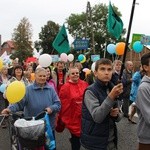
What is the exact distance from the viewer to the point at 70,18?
8006 centimetres

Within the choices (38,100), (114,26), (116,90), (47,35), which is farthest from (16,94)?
(47,35)

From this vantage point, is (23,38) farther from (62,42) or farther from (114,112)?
(114,112)

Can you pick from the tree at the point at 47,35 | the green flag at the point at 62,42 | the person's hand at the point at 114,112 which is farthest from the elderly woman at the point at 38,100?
the tree at the point at 47,35

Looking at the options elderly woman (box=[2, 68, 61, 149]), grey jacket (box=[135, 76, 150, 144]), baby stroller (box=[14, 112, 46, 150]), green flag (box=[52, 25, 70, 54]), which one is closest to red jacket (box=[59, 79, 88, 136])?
elderly woman (box=[2, 68, 61, 149])

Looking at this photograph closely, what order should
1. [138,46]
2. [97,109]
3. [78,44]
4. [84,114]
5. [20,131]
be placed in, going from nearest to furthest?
1. [97,109]
2. [84,114]
3. [20,131]
4. [138,46]
5. [78,44]

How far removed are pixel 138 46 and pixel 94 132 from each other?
9.18m

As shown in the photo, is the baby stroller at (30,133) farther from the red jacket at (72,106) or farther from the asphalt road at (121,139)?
the asphalt road at (121,139)

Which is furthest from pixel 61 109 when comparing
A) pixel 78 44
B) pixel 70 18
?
pixel 70 18

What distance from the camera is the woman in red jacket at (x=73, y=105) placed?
6.15m

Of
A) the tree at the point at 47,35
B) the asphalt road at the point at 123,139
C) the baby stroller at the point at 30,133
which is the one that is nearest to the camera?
the baby stroller at the point at 30,133

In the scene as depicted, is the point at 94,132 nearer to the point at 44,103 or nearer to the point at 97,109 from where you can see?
the point at 97,109

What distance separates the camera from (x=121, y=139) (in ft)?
27.0

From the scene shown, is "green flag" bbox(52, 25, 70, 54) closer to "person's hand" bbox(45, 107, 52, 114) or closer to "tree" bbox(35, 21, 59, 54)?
"person's hand" bbox(45, 107, 52, 114)

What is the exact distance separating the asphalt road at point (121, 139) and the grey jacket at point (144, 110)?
379cm
